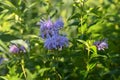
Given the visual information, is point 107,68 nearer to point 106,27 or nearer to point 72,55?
point 72,55

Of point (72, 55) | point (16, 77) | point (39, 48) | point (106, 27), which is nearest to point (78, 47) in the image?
point (72, 55)

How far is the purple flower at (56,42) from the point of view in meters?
1.73

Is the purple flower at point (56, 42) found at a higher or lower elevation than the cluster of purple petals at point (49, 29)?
lower

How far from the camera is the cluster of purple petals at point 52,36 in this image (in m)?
1.73

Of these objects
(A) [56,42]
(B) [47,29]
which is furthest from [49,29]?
(A) [56,42]

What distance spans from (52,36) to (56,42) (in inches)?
2.5

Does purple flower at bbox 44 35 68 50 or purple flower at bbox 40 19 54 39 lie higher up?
purple flower at bbox 40 19 54 39

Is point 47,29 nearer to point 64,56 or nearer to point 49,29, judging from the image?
point 49,29

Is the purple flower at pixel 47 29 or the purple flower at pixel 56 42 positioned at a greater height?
the purple flower at pixel 47 29

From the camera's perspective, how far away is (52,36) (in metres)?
1.80

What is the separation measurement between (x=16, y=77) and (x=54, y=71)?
199 millimetres

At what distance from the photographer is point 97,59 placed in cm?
188

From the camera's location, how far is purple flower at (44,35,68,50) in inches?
67.9

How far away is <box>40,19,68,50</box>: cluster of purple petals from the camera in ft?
5.69
